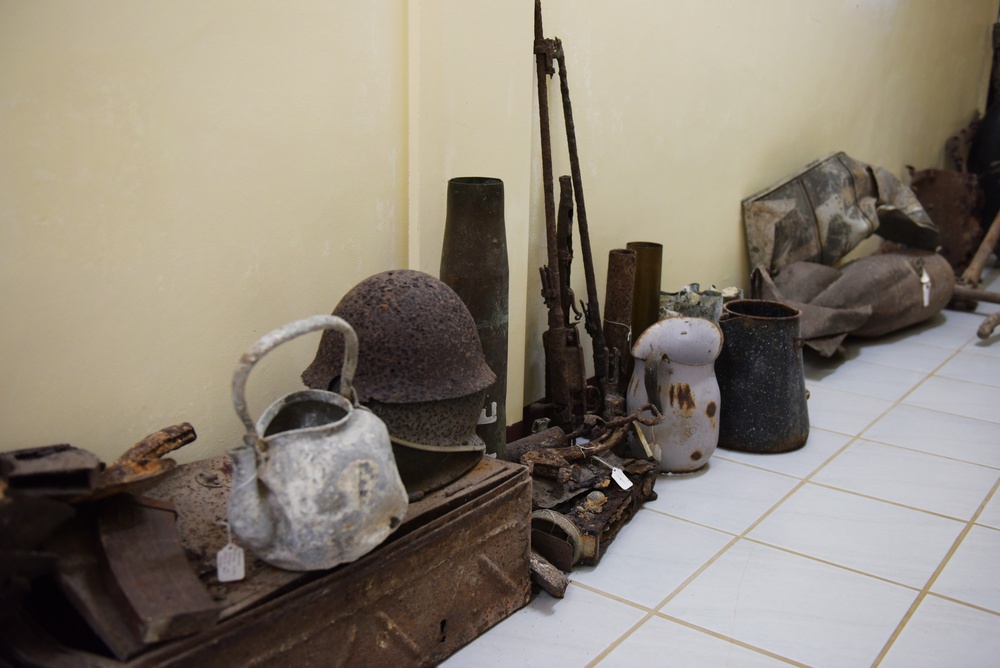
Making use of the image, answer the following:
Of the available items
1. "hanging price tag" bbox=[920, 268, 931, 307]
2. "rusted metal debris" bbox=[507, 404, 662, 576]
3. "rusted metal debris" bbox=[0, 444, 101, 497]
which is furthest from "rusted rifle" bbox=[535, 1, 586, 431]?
"hanging price tag" bbox=[920, 268, 931, 307]

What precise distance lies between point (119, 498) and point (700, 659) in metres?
1.43

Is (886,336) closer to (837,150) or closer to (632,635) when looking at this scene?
(837,150)

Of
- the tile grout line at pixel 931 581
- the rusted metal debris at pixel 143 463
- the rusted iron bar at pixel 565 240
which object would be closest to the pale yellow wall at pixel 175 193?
the rusted metal debris at pixel 143 463

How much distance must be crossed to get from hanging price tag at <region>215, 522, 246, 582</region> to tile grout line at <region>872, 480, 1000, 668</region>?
1.57 metres

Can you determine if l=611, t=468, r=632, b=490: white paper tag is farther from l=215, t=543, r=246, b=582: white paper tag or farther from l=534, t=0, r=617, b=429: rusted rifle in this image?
l=215, t=543, r=246, b=582: white paper tag

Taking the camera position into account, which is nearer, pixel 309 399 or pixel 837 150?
pixel 309 399

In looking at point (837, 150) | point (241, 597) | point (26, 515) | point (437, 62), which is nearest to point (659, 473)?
point (437, 62)

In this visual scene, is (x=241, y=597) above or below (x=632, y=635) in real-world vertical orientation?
above

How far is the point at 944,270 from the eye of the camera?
5.11m

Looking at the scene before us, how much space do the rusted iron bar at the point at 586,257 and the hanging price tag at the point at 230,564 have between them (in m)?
1.79

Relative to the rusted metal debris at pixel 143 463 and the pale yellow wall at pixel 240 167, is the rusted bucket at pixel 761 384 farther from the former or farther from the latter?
the rusted metal debris at pixel 143 463

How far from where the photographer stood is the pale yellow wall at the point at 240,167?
6.34ft

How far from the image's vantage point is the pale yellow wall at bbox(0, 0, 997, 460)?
193 cm

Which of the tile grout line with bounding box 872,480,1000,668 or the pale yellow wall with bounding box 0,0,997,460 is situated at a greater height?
the pale yellow wall with bounding box 0,0,997,460
